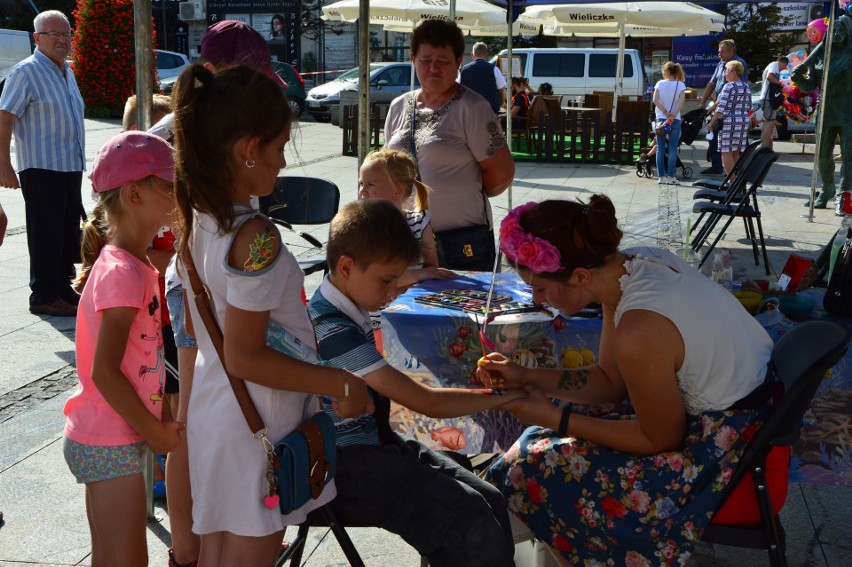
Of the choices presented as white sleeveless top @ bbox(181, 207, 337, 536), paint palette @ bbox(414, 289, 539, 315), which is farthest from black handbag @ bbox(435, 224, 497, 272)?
white sleeveless top @ bbox(181, 207, 337, 536)

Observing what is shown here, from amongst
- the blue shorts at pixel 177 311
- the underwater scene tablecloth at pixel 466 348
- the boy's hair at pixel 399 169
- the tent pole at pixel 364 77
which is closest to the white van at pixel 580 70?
the tent pole at pixel 364 77

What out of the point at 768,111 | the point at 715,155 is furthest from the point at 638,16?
the point at 715,155

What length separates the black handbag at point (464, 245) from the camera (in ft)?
13.6

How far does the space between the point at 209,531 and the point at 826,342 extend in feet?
5.18

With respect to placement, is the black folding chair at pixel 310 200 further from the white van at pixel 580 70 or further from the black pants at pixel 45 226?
the white van at pixel 580 70

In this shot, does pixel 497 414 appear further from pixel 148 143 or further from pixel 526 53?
pixel 526 53

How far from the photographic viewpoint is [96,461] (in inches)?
84.8

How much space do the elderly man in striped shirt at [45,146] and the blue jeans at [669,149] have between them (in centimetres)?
880

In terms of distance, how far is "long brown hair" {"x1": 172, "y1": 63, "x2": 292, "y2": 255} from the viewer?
1.77 metres

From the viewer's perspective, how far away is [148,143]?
2236 millimetres

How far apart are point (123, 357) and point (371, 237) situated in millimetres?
665

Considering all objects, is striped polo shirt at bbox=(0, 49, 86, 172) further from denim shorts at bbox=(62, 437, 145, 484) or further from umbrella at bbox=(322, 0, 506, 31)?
umbrella at bbox=(322, 0, 506, 31)

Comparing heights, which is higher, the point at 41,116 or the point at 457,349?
the point at 41,116

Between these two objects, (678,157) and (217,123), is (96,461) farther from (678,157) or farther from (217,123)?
(678,157)
